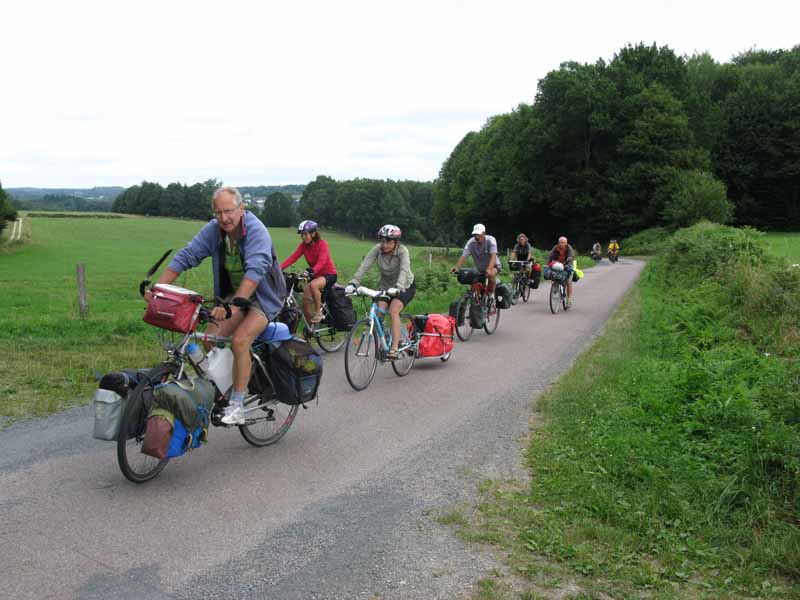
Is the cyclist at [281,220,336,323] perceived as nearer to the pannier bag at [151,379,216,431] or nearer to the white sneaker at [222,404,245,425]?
the white sneaker at [222,404,245,425]

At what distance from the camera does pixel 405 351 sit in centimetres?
923

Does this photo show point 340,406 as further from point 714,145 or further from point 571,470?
point 714,145

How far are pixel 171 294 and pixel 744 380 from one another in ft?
18.5

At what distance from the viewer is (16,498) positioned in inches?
183

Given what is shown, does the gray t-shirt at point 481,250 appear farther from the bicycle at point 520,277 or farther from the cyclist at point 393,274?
the bicycle at point 520,277

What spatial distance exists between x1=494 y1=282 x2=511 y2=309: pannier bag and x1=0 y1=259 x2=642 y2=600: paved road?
5801 mm

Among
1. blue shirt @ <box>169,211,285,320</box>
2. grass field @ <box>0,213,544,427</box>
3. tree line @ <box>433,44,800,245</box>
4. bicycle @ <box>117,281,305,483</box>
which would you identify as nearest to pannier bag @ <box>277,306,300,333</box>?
grass field @ <box>0,213,544,427</box>

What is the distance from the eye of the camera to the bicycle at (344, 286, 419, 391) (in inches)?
322

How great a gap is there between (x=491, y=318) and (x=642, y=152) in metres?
49.5

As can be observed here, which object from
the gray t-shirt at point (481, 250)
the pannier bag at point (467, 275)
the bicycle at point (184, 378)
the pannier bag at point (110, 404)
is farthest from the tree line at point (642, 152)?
the pannier bag at point (110, 404)

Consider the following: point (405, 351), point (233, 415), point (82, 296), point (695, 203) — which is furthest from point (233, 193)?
point (695, 203)

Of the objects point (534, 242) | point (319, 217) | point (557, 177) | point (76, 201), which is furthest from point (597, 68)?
point (76, 201)

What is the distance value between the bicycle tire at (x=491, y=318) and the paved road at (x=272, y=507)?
5.17 meters

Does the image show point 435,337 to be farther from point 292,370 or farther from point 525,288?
point 525,288
